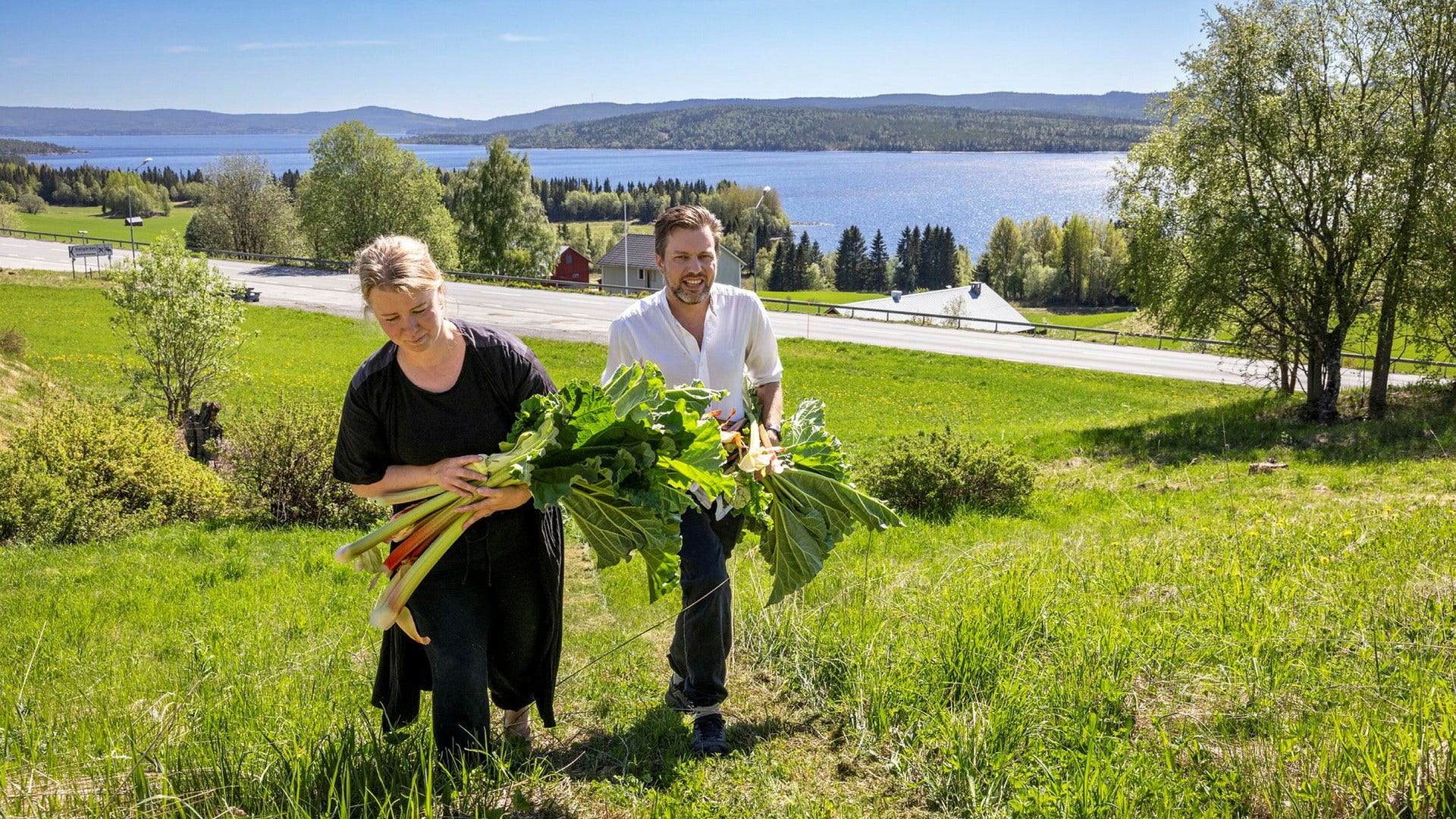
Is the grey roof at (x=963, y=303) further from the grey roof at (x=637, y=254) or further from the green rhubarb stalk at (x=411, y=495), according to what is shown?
the green rhubarb stalk at (x=411, y=495)

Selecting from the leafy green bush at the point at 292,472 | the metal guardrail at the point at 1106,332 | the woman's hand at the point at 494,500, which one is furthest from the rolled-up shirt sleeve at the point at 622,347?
the metal guardrail at the point at 1106,332

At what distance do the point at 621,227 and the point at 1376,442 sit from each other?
15270 centimetres

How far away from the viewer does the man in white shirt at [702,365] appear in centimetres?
462

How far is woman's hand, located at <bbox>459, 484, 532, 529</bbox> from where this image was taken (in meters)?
3.79

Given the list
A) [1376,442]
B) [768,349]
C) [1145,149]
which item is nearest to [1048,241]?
[1145,149]

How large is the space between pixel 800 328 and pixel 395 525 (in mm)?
42443

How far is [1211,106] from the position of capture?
21719mm

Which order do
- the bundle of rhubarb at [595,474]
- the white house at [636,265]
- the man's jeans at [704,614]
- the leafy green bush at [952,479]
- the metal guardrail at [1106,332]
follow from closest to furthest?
the bundle of rhubarb at [595,474] → the man's jeans at [704,614] → the leafy green bush at [952,479] → the metal guardrail at [1106,332] → the white house at [636,265]

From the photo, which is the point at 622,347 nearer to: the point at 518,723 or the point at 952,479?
the point at 518,723

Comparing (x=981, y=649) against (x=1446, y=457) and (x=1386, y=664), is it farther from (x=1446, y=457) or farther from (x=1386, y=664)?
(x=1446, y=457)

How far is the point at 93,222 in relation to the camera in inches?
5605

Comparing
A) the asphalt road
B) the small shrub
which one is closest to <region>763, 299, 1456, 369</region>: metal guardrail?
the asphalt road

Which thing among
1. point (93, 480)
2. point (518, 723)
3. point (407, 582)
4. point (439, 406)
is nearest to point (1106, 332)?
point (93, 480)

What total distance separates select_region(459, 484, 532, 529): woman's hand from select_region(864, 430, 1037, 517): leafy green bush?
8515 millimetres
